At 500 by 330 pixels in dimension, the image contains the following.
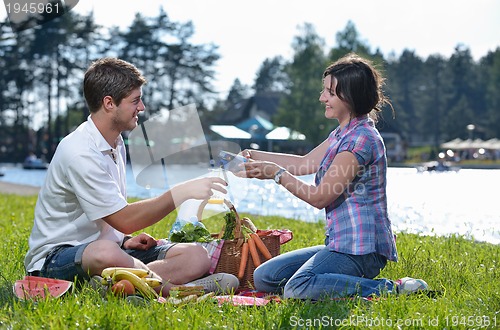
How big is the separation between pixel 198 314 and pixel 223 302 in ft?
1.25

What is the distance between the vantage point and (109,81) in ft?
13.8

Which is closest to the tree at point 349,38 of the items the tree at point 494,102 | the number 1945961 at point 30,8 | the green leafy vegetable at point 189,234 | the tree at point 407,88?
the tree at point 494,102

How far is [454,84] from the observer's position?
90875 millimetres

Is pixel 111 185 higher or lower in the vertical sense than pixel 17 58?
lower

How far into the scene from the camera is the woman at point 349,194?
13.3 feet

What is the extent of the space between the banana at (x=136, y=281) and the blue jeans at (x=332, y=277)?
78 cm

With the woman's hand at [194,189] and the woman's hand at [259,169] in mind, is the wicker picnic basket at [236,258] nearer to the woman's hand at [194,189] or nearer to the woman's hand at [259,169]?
the woman's hand at [259,169]

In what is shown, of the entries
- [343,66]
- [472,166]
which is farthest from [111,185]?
[472,166]

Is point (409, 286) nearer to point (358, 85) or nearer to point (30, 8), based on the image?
point (358, 85)

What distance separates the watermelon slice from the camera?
384 cm

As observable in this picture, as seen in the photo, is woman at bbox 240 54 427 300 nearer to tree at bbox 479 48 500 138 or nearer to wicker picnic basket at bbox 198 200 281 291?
wicker picnic basket at bbox 198 200 281 291

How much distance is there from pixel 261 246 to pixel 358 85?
128cm

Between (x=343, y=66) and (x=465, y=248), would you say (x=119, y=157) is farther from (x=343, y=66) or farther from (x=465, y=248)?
(x=465, y=248)

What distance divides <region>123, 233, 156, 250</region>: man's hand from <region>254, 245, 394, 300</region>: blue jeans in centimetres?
81
